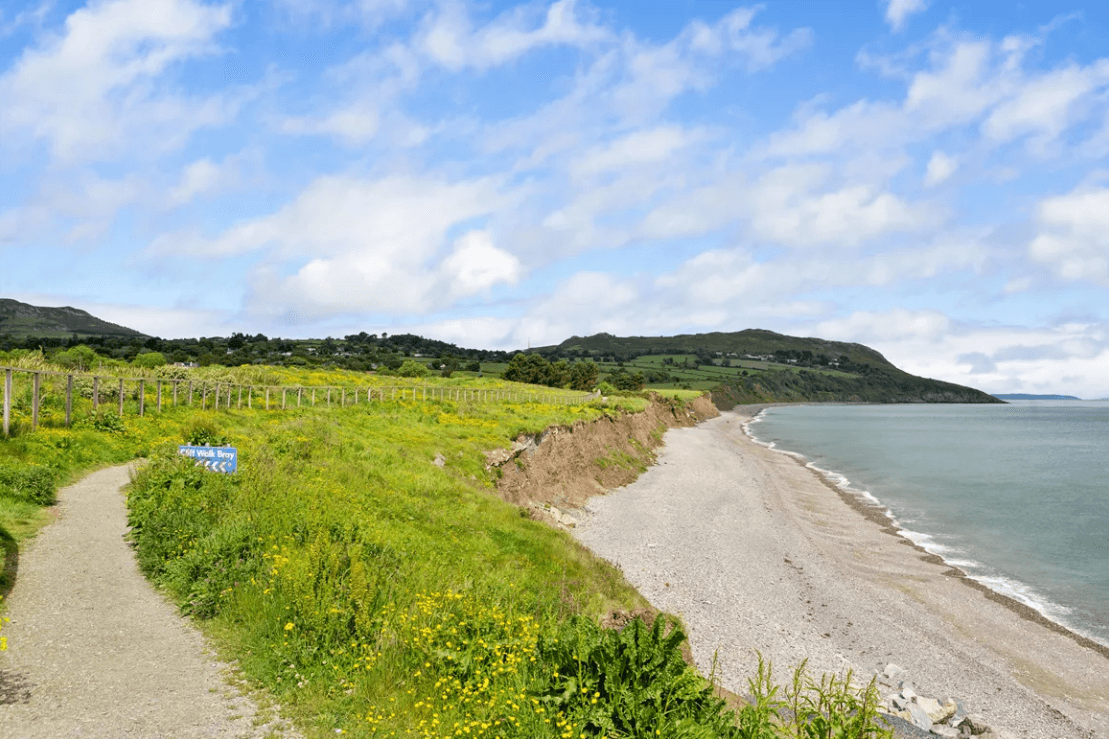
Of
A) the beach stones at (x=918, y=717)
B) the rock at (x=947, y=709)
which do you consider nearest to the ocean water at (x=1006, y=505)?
the rock at (x=947, y=709)

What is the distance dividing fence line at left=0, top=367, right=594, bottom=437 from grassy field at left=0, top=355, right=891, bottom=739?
114 centimetres

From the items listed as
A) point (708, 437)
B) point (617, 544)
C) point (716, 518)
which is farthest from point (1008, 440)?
point (617, 544)

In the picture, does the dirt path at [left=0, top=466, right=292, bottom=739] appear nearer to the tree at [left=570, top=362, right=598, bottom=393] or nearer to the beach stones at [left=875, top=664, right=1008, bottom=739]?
the beach stones at [left=875, top=664, right=1008, bottom=739]

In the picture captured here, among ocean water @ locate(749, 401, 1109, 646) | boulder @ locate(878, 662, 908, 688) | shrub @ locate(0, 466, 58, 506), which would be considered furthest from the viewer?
ocean water @ locate(749, 401, 1109, 646)

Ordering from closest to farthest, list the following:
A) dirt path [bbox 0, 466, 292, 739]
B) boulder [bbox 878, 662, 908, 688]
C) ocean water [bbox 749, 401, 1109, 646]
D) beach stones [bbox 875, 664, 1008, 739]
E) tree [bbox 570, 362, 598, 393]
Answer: dirt path [bbox 0, 466, 292, 739] → beach stones [bbox 875, 664, 1008, 739] → boulder [bbox 878, 662, 908, 688] → ocean water [bbox 749, 401, 1109, 646] → tree [bbox 570, 362, 598, 393]

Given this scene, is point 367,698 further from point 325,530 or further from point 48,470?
point 48,470

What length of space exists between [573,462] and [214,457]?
29.9 meters

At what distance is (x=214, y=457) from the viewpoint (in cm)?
1644

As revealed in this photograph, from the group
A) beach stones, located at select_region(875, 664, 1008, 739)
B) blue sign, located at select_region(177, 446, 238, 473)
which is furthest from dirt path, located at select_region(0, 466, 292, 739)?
beach stones, located at select_region(875, 664, 1008, 739)

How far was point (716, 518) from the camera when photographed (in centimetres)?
3700

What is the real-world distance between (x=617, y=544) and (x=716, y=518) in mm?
→ 9627

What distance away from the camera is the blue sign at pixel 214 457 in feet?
53.4

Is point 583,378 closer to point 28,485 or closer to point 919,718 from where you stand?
point 919,718

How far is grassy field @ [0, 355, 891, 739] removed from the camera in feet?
26.3
